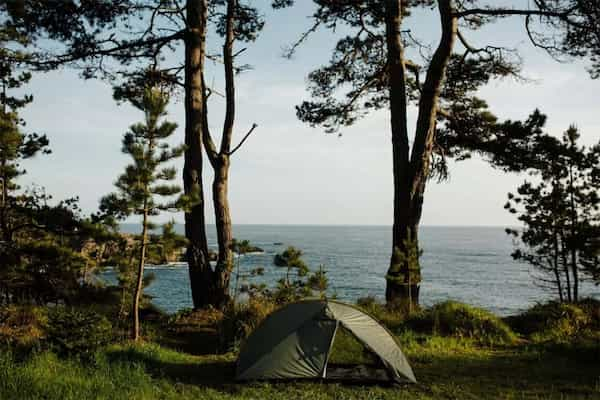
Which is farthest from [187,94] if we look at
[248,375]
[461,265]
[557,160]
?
[461,265]

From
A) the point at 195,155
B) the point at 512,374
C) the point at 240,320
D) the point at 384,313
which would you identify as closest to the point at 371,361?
the point at 384,313

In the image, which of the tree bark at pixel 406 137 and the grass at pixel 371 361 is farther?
the tree bark at pixel 406 137

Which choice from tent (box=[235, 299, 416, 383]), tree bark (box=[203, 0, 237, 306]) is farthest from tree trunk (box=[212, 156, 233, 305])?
tent (box=[235, 299, 416, 383])

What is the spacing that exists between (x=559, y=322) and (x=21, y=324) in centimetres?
1078

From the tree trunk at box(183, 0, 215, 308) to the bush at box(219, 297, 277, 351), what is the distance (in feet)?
4.07

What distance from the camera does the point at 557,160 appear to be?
13.7 m

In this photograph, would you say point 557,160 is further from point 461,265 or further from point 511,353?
point 461,265

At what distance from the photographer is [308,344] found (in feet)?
23.1

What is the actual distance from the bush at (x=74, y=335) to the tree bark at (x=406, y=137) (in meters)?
6.82

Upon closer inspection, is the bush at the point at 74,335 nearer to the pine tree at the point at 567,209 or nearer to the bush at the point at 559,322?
the bush at the point at 559,322

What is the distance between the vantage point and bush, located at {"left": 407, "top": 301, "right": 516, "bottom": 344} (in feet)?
31.3

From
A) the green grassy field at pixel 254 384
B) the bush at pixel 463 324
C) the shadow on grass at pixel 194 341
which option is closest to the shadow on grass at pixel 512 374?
the green grassy field at pixel 254 384

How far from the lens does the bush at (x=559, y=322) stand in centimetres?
952

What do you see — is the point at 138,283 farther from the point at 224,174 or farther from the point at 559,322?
the point at 559,322
